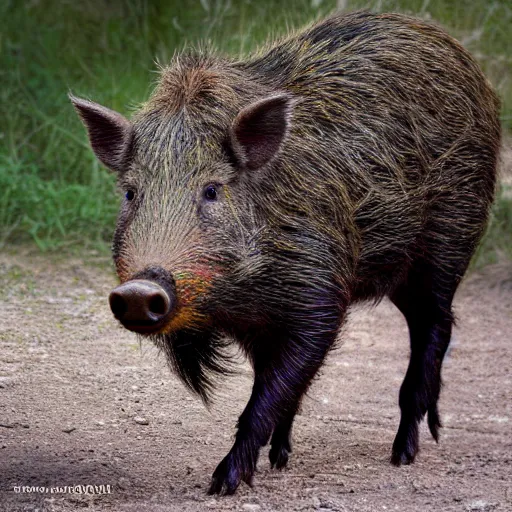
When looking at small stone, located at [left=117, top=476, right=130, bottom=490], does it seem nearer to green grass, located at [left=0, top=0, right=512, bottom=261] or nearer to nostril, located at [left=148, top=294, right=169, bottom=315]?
nostril, located at [left=148, top=294, right=169, bottom=315]

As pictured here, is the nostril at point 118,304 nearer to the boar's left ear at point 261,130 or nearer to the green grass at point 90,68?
the boar's left ear at point 261,130

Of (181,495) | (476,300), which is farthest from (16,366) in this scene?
(476,300)

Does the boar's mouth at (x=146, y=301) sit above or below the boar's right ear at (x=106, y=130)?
below

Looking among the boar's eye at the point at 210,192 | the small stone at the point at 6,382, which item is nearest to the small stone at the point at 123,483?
the boar's eye at the point at 210,192

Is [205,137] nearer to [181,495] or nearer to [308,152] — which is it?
[308,152]

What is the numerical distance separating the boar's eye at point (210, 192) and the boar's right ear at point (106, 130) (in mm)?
376

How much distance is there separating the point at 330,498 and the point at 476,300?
3663 mm

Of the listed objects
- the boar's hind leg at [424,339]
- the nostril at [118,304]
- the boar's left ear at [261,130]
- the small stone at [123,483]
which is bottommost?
the small stone at [123,483]

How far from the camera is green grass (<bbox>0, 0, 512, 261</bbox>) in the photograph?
776cm

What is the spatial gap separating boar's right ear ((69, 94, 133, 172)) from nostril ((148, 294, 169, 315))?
30.3 inches

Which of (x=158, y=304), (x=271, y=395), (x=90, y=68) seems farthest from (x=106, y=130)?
(x=90, y=68)

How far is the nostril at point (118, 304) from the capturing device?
345 cm

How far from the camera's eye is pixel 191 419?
5.07 meters

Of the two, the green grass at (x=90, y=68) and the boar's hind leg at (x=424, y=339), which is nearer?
the boar's hind leg at (x=424, y=339)
